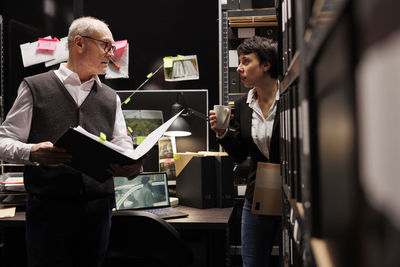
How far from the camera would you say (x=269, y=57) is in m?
1.99

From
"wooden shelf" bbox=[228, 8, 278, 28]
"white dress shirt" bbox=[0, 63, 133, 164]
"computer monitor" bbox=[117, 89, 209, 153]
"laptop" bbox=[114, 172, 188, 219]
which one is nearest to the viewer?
"white dress shirt" bbox=[0, 63, 133, 164]

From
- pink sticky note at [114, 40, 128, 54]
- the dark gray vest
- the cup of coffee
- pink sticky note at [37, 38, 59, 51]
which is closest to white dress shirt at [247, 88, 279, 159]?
the cup of coffee

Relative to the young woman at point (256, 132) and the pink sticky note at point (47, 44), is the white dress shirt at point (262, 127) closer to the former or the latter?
the young woman at point (256, 132)

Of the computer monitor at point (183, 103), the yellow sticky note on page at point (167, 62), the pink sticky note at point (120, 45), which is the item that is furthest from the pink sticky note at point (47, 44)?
the yellow sticky note on page at point (167, 62)

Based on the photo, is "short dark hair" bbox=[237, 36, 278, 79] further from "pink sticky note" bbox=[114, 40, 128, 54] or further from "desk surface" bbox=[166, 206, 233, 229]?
"pink sticky note" bbox=[114, 40, 128, 54]

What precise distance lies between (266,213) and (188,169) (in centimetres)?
72

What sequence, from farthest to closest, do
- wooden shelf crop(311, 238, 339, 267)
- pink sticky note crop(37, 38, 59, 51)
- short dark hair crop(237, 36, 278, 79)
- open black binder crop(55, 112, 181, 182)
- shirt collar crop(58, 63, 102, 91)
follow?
1. pink sticky note crop(37, 38, 59, 51)
2. short dark hair crop(237, 36, 278, 79)
3. shirt collar crop(58, 63, 102, 91)
4. open black binder crop(55, 112, 181, 182)
5. wooden shelf crop(311, 238, 339, 267)

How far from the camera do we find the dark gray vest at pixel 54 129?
4.86 feet

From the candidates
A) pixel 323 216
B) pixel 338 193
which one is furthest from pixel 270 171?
pixel 338 193

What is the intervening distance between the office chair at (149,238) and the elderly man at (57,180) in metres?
0.14

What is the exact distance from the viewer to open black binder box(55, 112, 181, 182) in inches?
48.5

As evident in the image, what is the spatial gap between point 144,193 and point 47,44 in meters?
1.47

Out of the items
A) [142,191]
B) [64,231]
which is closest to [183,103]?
[142,191]

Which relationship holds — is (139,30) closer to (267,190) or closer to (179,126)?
(179,126)
